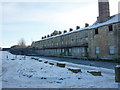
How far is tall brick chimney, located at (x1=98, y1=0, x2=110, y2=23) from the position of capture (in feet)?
93.4

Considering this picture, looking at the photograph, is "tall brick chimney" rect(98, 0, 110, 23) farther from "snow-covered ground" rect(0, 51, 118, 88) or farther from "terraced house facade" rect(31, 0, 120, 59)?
"snow-covered ground" rect(0, 51, 118, 88)

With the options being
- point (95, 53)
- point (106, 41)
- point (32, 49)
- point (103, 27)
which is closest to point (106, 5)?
point (103, 27)

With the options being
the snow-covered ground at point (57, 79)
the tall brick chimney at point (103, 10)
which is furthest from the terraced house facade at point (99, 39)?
the snow-covered ground at point (57, 79)

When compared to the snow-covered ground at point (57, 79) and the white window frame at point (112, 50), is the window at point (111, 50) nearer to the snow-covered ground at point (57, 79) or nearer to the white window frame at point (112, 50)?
the white window frame at point (112, 50)

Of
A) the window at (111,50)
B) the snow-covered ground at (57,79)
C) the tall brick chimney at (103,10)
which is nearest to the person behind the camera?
the snow-covered ground at (57,79)

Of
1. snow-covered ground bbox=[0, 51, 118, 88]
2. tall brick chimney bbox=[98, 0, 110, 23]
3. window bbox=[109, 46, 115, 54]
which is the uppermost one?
tall brick chimney bbox=[98, 0, 110, 23]

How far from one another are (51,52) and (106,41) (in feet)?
96.3

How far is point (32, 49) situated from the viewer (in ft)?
240

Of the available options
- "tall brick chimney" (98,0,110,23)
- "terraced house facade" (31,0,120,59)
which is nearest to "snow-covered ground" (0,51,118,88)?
"terraced house facade" (31,0,120,59)

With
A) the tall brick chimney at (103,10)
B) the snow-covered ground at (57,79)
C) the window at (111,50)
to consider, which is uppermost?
the tall brick chimney at (103,10)

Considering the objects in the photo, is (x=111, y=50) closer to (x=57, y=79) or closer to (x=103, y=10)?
(x=103, y=10)

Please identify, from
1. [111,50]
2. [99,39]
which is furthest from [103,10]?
[111,50]

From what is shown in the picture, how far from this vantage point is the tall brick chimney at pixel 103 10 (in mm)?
28469

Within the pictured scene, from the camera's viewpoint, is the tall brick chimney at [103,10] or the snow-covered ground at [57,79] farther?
the tall brick chimney at [103,10]
